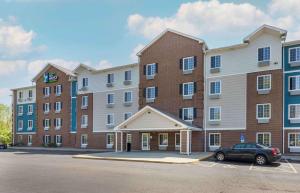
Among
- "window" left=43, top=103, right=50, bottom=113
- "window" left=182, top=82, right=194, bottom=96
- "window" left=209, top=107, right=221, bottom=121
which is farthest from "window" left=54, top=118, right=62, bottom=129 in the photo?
"window" left=209, top=107, right=221, bottom=121

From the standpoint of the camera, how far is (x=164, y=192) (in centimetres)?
1195

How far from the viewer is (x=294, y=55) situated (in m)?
31.8

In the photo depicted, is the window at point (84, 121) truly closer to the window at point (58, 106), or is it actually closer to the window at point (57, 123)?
the window at point (57, 123)

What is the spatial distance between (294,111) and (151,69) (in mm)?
16810

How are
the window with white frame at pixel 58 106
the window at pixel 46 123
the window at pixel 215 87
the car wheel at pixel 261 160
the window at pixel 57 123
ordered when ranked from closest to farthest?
the car wheel at pixel 261 160 → the window at pixel 215 87 → the window at pixel 57 123 → the window with white frame at pixel 58 106 → the window at pixel 46 123

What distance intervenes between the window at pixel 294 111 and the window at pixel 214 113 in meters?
7.06

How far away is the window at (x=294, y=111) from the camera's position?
103ft

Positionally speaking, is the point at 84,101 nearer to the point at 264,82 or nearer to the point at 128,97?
the point at 128,97

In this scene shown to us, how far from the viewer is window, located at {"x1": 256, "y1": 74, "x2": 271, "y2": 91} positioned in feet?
108

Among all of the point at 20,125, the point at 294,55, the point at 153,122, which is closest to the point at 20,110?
the point at 20,125

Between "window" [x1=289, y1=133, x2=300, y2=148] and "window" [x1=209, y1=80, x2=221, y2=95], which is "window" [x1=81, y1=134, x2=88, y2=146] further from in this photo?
"window" [x1=289, y1=133, x2=300, y2=148]

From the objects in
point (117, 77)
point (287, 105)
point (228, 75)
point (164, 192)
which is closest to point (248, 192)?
point (164, 192)

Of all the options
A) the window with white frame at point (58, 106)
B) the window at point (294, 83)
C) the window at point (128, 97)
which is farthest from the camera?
the window with white frame at point (58, 106)

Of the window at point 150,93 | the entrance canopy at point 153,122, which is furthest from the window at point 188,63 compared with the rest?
the entrance canopy at point 153,122
